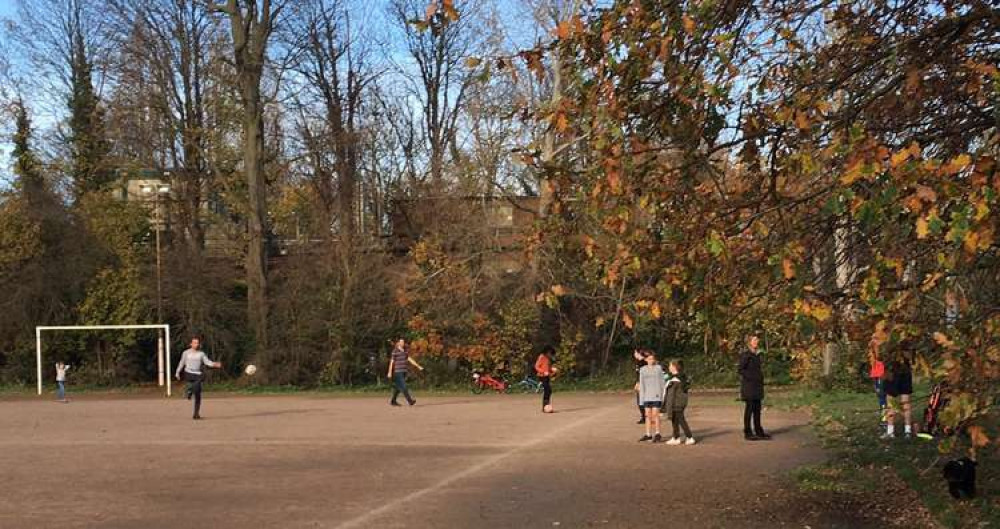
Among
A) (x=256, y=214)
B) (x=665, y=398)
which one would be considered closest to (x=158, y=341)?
(x=256, y=214)

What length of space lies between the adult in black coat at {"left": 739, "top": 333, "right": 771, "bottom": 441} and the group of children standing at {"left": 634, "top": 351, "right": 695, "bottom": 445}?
89 cm

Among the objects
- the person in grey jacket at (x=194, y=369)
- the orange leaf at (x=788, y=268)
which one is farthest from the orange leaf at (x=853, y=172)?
the person in grey jacket at (x=194, y=369)

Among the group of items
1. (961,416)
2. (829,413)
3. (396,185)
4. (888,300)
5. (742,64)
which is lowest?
(829,413)

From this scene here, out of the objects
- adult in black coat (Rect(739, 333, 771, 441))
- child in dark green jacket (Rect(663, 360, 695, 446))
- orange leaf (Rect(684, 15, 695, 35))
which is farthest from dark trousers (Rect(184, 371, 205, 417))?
orange leaf (Rect(684, 15, 695, 35))

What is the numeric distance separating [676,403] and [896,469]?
4.02 m

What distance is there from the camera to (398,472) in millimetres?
12617

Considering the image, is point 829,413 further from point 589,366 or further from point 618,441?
point 589,366

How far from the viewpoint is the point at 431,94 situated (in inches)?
1813

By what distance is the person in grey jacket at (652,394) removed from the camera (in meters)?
15.9

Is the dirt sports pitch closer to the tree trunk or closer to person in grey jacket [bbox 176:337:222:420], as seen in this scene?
person in grey jacket [bbox 176:337:222:420]

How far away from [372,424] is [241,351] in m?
18.0

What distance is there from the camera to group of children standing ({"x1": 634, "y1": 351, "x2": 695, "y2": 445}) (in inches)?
611

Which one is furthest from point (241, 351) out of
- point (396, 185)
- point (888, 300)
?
point (888, 300)

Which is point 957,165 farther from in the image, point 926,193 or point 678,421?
point 678,421
